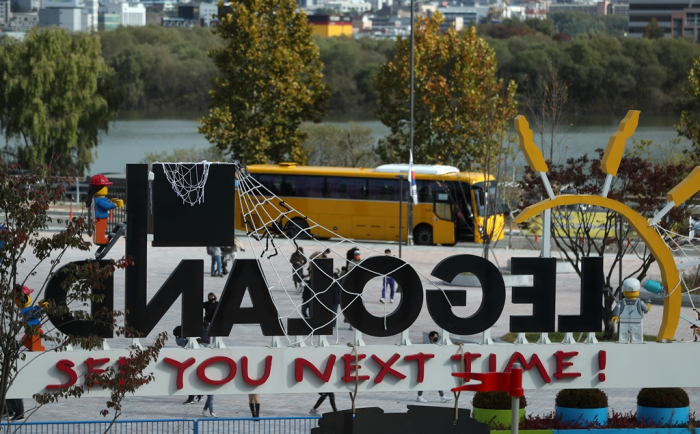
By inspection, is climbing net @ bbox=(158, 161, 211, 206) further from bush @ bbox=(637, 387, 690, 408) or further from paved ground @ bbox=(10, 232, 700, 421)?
bush @ bbox=(637, 387, 690, 408)

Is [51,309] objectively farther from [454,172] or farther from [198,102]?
[198,102]

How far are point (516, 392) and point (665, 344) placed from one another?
685 centimetres

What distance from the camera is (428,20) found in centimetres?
4406

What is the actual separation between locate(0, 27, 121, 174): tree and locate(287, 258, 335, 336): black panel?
40037mm

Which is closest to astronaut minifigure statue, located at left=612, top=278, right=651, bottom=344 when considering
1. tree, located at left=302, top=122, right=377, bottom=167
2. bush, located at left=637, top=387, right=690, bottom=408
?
bush, located at left=637, top=387, right=690, bottom=408

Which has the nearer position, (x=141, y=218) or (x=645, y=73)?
(x=141, y=218)

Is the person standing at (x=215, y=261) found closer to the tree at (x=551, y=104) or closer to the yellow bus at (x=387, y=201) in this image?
the yellow bus at (x=387, y=201)

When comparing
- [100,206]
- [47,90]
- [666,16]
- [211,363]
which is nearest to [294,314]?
[100,206]

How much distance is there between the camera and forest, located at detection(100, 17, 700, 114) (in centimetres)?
8069

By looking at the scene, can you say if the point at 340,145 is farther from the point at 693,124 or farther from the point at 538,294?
the point at 538,294

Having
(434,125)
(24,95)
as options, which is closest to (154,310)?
(434,125)

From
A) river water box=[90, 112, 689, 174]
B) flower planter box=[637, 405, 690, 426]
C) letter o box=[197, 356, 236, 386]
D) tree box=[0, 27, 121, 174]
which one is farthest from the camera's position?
river water box=[90, 112, 689, 174]

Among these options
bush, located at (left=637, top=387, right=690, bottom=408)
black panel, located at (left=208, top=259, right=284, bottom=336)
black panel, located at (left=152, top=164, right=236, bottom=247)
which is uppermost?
black panel, located at (left=152, top=164, right=236, bottom=247)

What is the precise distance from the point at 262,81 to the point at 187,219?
30.8 meters
